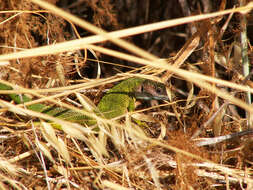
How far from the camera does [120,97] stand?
169 cm

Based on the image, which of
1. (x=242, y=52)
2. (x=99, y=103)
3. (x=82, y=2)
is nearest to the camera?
(x=242, y=52)

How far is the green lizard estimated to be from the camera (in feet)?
4.75

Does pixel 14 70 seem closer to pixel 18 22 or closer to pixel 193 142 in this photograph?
pixel 18 22

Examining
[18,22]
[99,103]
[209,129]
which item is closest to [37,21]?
[18,22]

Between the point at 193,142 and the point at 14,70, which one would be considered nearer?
the point at 193,142

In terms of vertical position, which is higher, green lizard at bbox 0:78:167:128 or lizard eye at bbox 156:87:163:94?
lizard eye at bbox 156:87:163:94

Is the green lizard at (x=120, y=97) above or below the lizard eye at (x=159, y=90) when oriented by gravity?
below

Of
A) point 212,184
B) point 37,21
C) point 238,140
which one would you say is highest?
point 37,21

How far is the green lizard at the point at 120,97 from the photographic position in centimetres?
145

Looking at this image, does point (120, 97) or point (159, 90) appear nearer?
point (159, 90)

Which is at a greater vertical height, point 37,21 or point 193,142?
point 37,21

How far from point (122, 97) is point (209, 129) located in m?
0.55

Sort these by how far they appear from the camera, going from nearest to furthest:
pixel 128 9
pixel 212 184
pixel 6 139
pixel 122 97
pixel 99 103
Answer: pixel 212 184
pixel 6 139
pixel 99 103
pixel 122 97
pixel 128 9

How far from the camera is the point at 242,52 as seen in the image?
131cm
